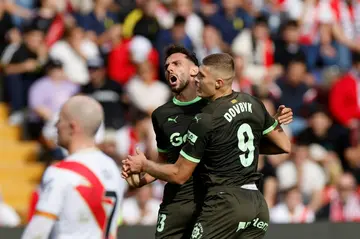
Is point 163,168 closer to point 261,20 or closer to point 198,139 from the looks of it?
point 198,139

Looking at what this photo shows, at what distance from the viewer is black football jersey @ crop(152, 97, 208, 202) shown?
27.7 feet

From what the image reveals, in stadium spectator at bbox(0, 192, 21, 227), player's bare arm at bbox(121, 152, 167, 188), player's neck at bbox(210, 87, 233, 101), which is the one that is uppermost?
player's neck at bbox(210, 87, 233, 101)

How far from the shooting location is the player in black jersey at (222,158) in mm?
7711

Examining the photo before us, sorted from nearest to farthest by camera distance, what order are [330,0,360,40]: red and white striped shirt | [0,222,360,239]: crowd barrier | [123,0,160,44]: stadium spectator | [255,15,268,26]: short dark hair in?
[0,222,360,239]: crowd barrier < [123,0,160,44]: stadium spectator < [255,15,268,26]: short dark hair < [330,0,360,40]: red and white striped shirt

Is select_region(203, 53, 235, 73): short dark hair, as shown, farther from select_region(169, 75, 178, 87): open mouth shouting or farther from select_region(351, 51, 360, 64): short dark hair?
select_region(351, 51, 360, 64): short dark hair

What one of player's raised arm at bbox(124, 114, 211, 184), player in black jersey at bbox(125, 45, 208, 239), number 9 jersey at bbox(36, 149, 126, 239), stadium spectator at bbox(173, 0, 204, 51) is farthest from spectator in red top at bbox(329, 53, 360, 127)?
number 9 jersey at bbox(36, 149, 126, 239)

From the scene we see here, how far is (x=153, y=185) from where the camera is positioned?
14000 mm

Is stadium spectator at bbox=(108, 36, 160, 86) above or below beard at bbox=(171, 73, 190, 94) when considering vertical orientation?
above

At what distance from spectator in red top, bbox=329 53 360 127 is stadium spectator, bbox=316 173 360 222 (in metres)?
1.79

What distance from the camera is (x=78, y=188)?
22.6ft

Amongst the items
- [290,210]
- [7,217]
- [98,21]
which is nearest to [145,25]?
[98,21]

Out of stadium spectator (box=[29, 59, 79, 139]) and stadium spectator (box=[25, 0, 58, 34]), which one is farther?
stadium spectator (box=[25, 0, 58, 34])

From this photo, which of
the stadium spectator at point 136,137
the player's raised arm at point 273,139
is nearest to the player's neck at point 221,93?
the player's raised arm at point 273,139

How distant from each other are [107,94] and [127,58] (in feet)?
2.67
